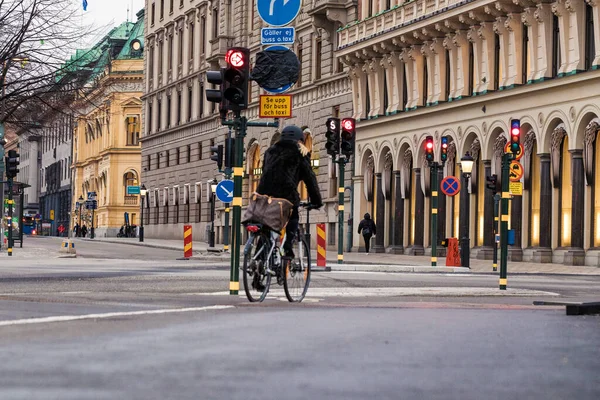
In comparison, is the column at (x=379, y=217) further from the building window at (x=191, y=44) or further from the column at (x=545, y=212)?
the building window at (x=191, y=44)

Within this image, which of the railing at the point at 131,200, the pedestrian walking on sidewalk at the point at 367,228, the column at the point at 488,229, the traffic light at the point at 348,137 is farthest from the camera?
the railing at the point at 131,200

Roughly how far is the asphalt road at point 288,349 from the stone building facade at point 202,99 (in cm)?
4579

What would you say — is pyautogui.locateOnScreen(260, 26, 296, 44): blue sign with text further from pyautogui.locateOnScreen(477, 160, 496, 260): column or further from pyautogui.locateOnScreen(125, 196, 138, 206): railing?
pyautogui.locateOnScreen(125, 196, 138, 206): railing

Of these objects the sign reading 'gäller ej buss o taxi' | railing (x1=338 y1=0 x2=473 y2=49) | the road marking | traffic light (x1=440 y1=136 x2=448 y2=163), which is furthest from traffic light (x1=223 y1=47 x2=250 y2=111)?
railing (x1=338 y1=0 x2=473 y2=49)

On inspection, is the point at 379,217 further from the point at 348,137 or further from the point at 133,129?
the point at 133,129

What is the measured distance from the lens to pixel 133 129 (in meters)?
115

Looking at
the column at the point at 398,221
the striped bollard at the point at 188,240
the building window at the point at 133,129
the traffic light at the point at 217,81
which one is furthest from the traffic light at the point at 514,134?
the building window at the point at 133,129

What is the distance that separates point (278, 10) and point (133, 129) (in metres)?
96.7

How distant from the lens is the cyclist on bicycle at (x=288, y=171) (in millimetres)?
14344

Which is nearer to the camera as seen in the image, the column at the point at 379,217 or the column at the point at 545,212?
the column at the point at 545,212

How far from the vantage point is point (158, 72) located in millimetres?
90812

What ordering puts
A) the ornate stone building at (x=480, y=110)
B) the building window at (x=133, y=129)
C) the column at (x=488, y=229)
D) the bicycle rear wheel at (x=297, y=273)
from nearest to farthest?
1. the bicycle rear wheel at (x=297, y=273)
2. the ornate stone building at (x=480, y=110)
3. the column at (x=488, y=229)
4. the building window at (x=133, y=129)

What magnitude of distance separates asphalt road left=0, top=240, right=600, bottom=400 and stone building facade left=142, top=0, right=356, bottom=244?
4579 cm

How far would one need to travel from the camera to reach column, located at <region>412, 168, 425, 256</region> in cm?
5262
